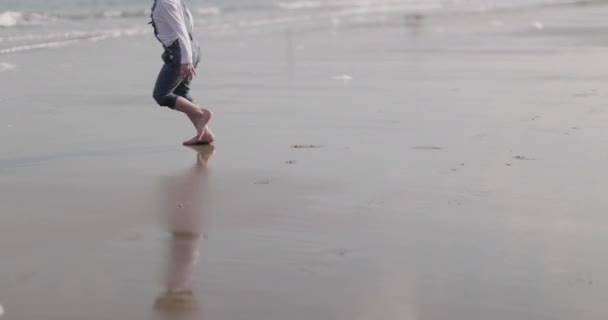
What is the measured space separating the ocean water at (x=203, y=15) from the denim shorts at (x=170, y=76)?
617 centimetres

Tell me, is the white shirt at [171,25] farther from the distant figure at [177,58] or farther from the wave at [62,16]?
the wave at [62,16]

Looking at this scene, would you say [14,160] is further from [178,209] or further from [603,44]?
[603,44]

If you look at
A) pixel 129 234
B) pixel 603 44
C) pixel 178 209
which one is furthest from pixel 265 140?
pixel 603 44

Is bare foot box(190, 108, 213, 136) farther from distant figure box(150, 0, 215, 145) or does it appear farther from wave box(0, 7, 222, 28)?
wave box(0, 7, 222, 28)

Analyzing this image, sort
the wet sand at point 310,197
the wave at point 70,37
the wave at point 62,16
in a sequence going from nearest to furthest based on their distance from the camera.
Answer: the wet sand at point 310,197
the wave at point 70,37
the wave at point 62,16

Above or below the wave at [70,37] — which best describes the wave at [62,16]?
below

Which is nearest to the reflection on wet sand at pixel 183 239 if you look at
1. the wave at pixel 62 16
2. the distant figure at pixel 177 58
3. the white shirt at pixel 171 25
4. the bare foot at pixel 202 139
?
the bare foot at pixel 202 139

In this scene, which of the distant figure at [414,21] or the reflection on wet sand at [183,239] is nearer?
the reflection on wet sand at [183,239]

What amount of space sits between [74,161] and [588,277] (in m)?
3.52

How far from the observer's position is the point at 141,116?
332 inches

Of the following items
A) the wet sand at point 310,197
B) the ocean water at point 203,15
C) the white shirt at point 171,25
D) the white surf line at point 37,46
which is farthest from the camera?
the ocean water at point 203,15

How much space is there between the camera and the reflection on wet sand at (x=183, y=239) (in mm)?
3932

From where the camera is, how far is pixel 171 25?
23.2 feet

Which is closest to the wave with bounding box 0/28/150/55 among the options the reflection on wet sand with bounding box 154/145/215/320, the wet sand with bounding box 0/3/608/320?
the wet sand with bounding box 0/3/608/320
